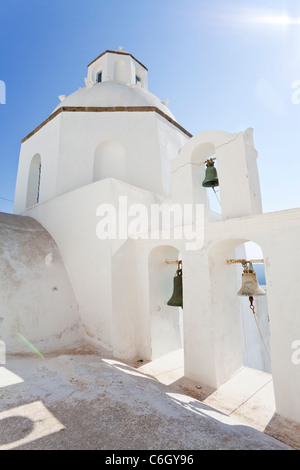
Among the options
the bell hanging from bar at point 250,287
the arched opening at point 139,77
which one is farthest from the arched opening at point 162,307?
the arched opening at point 139,77

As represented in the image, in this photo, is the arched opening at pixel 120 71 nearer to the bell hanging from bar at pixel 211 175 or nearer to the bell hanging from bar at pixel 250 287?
the bell hanging from bar at pixel 211 175

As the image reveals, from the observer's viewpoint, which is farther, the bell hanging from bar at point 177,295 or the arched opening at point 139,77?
the arched opening at point 139,77

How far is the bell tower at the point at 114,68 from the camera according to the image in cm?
1121

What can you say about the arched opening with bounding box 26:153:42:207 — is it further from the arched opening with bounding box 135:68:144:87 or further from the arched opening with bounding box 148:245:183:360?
the arched opening with bounding box 135:68:144:87

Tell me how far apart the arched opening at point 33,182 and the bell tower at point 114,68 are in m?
5.06

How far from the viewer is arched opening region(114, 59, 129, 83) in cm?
1139

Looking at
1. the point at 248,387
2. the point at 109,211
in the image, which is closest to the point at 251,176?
the point at 109,211

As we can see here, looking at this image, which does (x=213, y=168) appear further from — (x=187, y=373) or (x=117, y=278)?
(x=187, y=373)

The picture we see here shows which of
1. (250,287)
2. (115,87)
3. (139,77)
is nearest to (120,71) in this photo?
(139,77)

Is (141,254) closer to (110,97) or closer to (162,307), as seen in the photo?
(162,307)

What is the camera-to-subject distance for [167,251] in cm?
659

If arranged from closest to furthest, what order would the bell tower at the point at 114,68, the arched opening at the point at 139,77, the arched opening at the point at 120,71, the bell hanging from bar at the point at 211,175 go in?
the bell hanging from bar at the point at 211,175
the bell tower at the point at 114,68
the arched opening at the point at 120,71
the arched opening at the point at 139,77

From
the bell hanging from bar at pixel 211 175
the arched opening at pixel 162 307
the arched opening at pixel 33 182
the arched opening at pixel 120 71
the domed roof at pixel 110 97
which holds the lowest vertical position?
the arched opening at pixel 162 307

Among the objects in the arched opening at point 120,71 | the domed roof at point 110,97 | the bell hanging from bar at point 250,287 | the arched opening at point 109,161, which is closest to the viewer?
the bell hanging from bar at point 250,287
